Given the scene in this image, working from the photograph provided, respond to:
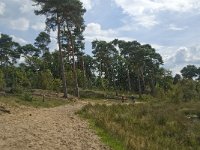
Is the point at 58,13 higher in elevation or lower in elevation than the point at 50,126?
higher

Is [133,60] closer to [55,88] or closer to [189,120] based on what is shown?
[55,88]

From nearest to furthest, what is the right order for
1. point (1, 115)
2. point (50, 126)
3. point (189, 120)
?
point (50, 126) → point (1, 115) → point (189, 120)

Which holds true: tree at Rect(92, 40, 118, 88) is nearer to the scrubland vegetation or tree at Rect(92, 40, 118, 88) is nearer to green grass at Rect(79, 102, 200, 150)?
the scrubland vegetation

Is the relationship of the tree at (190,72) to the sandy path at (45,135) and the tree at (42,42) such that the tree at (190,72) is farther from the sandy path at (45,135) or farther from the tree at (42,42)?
the sandy path at (45,135)

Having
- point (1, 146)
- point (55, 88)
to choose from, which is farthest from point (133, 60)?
point (1, 146)

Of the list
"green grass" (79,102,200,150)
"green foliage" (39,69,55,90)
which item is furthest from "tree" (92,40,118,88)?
"green grass" (79,102,200,150)

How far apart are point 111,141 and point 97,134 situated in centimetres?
172

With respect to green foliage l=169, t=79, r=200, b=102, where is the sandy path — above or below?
below

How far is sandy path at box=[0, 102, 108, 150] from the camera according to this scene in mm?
14484

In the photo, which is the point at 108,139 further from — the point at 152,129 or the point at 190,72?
the point at 190,72

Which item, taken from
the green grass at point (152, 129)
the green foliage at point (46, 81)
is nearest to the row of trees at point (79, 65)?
the green foliage at point (46, 81)

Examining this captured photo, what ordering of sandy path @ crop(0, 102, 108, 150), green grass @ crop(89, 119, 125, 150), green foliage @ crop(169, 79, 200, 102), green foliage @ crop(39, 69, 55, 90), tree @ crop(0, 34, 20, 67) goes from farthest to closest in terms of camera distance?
1. tree @ crop(0, 34, 20, 67)
2. green foliage @ crop(39, 69, 55, 90)
3. green foliage @ crop(169, 79, 200, 102)
4. green grass @ crop(89, 119, 125, 150)
5. sandy path @ crop(0, 102, 108, 150)

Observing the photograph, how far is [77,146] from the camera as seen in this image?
49.4ft

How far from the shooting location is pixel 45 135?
1673cm
